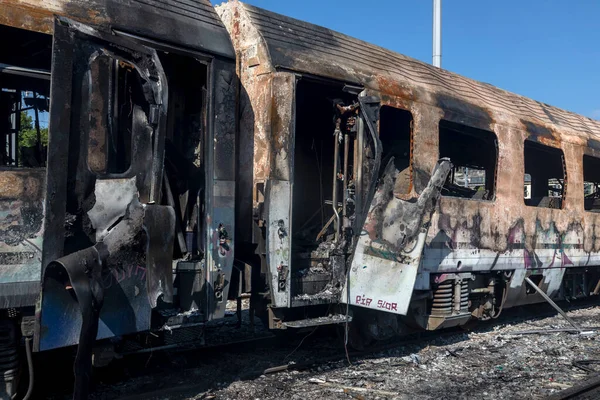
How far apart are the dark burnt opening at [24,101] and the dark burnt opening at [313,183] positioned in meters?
→ 2.38

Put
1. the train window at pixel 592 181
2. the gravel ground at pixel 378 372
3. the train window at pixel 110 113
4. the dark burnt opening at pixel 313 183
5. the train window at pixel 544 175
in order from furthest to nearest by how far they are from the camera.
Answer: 1. the train window at pixel 592 181
2. the train window at pixel 544 175
3. the dark burnt opening at pixel 313 183
4. the gravel ground at pixel 378 372
5. the train window at pixel 110 113

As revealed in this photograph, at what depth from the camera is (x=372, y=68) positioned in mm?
6664

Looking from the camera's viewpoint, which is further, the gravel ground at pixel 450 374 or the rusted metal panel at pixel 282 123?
the rusted metal panel at pixel 282 123

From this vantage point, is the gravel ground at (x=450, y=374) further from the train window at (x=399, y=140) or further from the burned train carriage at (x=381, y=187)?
the train window at (x=399, y=140)

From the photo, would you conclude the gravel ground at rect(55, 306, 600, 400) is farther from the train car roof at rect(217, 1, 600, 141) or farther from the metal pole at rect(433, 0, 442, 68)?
the metal pole at rect(433, 0, 442, 68)

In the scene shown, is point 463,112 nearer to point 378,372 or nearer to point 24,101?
point 378,372

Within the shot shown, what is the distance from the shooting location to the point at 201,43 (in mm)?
4973

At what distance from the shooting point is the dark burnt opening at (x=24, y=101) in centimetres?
430

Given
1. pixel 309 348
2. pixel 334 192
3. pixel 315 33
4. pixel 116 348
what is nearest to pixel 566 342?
pixel 309 348

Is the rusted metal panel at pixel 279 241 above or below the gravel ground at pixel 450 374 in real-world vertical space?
above

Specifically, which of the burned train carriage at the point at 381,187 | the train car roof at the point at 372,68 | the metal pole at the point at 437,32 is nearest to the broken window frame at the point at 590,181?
the burned train carriage at the point at 381,187

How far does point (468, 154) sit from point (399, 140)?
218 centimetres

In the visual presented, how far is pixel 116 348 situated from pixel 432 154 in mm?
4398

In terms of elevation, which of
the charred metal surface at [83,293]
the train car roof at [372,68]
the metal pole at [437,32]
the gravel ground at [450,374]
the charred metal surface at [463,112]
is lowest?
the gravel ground at [450,374]
